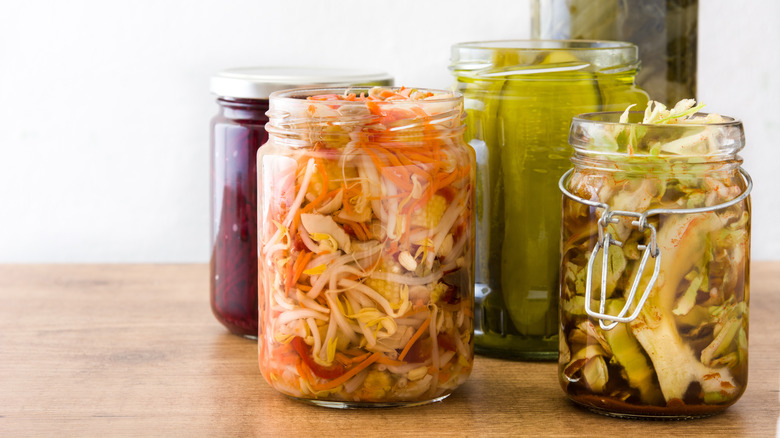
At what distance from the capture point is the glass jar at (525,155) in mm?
751

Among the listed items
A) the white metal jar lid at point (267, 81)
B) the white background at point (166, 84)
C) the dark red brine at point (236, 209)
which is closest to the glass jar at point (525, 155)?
the white metal jar lid at point (267, 81)

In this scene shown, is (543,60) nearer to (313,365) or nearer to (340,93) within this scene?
(340,93)

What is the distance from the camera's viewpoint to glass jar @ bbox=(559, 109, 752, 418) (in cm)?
61

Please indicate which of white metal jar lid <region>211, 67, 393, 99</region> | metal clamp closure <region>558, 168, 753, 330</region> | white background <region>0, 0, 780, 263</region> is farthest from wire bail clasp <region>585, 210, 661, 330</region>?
white background <region>0, 0, 780, 263</region>

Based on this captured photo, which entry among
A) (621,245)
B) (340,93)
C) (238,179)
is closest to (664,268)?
(621,245)

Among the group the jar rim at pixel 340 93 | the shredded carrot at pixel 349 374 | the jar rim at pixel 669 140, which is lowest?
the shredded carrot at pixel 349 374

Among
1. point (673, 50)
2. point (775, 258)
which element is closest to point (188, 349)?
point (673, 50)

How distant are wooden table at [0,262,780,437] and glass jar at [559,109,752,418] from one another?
0.11 ft

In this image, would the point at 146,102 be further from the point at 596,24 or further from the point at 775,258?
the point at 775,258

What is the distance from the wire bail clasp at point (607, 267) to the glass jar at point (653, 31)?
293 mm

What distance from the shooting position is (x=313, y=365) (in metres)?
0.65

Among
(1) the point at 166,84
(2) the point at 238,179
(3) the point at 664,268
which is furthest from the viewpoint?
(1) the point at 166,84

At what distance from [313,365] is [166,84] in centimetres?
68

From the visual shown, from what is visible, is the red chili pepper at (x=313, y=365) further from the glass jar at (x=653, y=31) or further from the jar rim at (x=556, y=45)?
the glass jar at (x=653, y=31)
